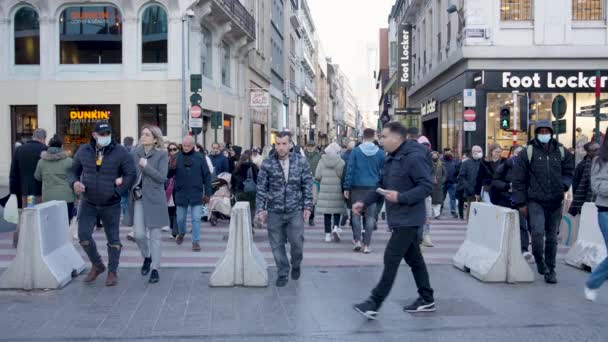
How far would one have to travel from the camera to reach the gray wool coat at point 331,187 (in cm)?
1172

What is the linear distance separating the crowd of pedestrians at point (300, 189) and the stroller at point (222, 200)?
1.61 m

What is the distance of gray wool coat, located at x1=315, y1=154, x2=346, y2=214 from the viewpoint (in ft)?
38.4

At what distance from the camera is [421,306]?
22.2ft

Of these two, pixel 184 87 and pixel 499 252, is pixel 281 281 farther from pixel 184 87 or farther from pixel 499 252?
pixel 184 87

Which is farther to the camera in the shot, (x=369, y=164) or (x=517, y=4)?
(x=517, y=4)

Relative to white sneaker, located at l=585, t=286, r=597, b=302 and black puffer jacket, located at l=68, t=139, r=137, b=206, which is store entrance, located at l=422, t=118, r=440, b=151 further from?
black puffer jacket, located at l=68, t=139, r=137, b=206

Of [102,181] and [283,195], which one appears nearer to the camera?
[102,181]

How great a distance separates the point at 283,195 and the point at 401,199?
2103 millimetres

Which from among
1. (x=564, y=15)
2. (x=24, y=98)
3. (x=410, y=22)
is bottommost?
(x=24, y=98)

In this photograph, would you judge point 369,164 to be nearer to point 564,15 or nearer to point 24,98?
point 564,15

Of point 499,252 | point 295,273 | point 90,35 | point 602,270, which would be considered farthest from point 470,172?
point 90,35

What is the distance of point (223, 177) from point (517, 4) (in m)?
14.6

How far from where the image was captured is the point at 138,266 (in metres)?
9.40

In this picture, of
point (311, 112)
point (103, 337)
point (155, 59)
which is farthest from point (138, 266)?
point (311, 112)
